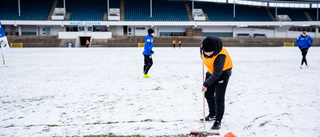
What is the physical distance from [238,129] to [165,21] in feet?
133

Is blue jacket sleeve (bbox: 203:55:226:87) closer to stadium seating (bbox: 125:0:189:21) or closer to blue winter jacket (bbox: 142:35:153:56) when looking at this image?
blue winter jacket (bbox: 142:35:153:56)

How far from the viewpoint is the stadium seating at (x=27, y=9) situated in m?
40.4

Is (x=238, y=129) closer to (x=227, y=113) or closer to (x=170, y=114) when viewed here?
(x=227, y=113)

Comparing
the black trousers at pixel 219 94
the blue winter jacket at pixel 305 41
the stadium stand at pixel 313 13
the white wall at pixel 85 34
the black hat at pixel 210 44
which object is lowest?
the black trousers at pixel 219 94

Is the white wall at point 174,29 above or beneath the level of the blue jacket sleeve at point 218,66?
above

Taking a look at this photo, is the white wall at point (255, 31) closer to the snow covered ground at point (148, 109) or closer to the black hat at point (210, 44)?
the snow covered ground at point (148, 109)

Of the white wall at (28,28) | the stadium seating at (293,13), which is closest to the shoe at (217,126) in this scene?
the white wall at (28,28)

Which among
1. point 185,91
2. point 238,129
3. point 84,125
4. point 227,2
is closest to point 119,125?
point 84,125

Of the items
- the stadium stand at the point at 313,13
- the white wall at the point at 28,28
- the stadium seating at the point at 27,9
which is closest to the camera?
the stadium seating at the point at 27,9

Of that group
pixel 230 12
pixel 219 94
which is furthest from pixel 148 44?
pixel 230 12

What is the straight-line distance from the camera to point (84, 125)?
3.56 metres

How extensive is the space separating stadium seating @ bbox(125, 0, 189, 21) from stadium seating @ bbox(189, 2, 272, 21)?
448 cm

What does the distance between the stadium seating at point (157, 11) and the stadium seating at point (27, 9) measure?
588 inches

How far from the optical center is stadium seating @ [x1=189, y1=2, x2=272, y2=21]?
4650 cm
